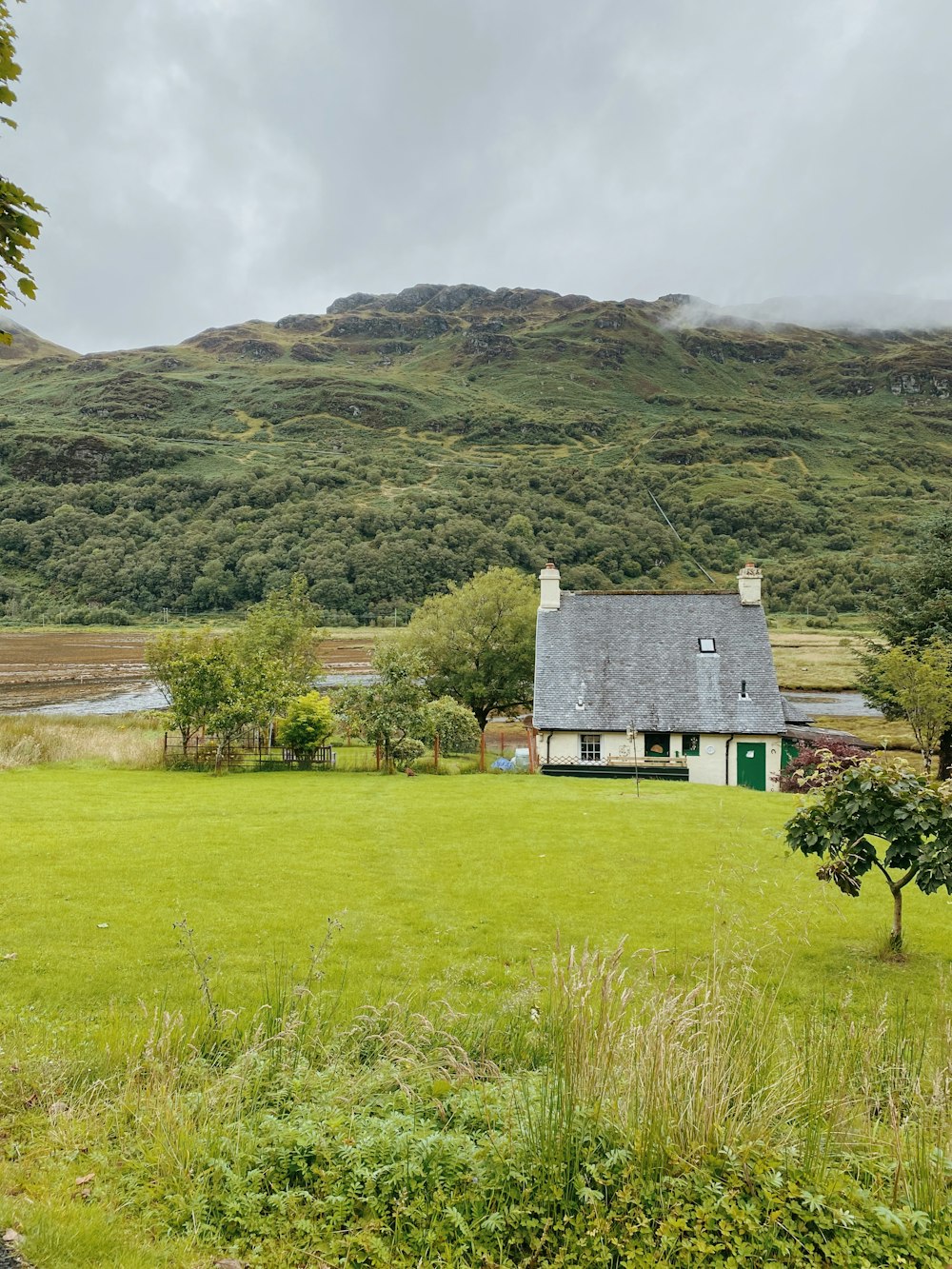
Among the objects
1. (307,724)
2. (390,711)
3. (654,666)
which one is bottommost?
(307,724)

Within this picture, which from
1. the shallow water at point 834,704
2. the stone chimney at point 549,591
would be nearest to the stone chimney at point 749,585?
the stone chimney at point 549,591

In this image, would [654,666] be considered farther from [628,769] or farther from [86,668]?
[86,668]

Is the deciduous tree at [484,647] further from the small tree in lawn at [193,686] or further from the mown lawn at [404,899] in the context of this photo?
the mown lawn at [404,899]

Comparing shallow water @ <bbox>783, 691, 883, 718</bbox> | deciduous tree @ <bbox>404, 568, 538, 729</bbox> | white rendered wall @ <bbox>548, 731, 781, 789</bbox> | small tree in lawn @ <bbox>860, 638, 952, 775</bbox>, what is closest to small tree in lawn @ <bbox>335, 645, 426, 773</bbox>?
white rendered wall @ <bbox>548, 731, 781, 789</bbox>

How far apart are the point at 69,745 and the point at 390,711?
1289 centimetres

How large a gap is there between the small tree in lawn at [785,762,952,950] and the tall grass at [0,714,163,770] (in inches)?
999

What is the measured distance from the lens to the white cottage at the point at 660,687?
29.9m

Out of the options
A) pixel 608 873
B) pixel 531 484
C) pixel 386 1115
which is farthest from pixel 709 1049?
pixel 531 484

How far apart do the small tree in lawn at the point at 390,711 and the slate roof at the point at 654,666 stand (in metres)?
6.14

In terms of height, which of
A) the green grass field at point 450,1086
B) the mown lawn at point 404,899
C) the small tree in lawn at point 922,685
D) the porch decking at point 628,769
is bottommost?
the porch decking at point 628,769

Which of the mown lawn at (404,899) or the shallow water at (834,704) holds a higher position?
the shallow water at (834,704)

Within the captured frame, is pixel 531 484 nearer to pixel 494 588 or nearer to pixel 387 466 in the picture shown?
pixel 387 466

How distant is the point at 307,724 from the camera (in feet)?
93.0

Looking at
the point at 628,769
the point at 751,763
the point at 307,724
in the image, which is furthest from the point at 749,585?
the point at 307,724
